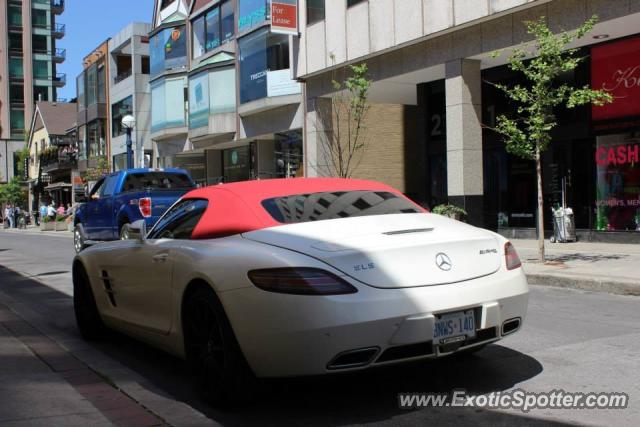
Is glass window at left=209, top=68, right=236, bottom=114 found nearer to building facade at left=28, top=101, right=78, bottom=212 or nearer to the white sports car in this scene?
the white sports car

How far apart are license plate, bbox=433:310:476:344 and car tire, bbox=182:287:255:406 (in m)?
1.13

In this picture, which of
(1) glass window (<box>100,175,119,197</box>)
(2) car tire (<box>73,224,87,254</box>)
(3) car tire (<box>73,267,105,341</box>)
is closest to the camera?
(3) car tire (<box>73,267,105,341</box>)

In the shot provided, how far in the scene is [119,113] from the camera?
43.7 meters

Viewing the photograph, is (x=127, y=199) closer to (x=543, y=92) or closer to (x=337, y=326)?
(x=543, y=92)

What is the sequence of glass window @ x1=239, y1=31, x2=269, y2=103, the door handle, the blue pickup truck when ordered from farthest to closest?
glass window @ x1=239, y1=31, x2=269, y2=103 → the blue pickup truck → the door handle

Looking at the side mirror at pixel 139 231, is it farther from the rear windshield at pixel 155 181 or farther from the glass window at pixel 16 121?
the glass window at pixel 16 121

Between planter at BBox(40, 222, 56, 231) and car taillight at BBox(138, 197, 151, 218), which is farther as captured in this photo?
planter at BBox(40, 222, 56, 231)

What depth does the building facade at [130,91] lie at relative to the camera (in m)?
39.8

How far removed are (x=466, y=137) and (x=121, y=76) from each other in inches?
1287

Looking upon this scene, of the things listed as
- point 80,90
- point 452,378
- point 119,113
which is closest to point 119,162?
point 119,113

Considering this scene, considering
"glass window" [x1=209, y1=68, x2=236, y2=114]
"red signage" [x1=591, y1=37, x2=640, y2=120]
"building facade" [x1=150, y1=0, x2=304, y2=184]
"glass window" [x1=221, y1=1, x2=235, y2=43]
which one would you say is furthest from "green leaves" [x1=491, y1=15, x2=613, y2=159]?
"glass window" [x1=221, y1=1, x2=235, y2=43]

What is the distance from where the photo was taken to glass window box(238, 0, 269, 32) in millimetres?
25234

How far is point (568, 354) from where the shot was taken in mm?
5238

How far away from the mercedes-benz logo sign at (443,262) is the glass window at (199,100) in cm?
2637
